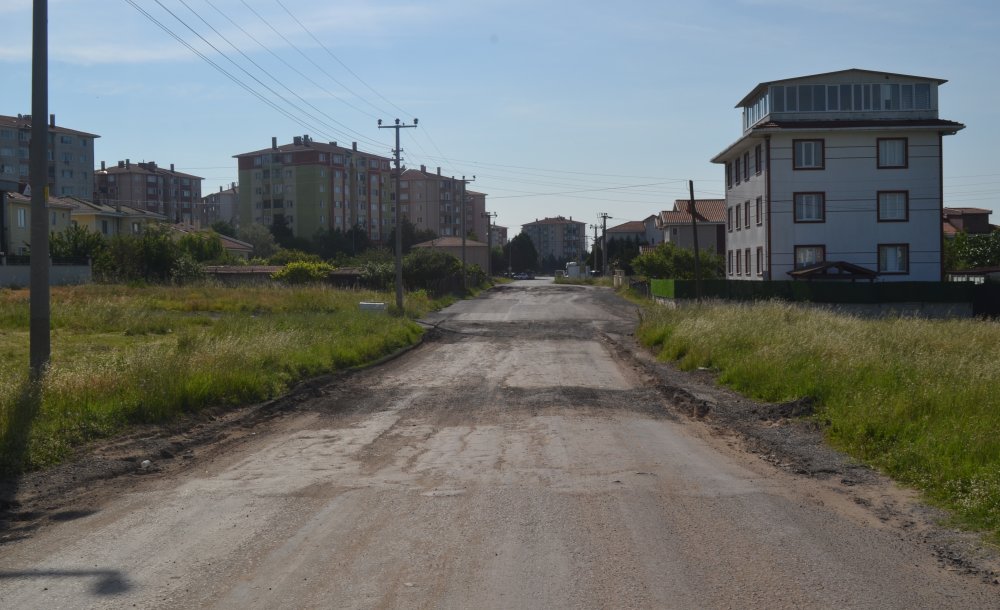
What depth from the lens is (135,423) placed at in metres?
11.9

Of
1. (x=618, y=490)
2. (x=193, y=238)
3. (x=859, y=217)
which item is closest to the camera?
(x=618, y=490)

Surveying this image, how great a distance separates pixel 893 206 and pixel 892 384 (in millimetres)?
41226

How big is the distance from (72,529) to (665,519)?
4.85m

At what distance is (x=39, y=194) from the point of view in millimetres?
12555

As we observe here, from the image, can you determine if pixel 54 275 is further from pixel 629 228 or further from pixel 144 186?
pixel 629 228

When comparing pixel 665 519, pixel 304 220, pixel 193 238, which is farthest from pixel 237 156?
pixel 665 519

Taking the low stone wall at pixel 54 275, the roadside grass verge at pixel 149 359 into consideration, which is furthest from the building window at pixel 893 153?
the low stone wall at pixel 54 275

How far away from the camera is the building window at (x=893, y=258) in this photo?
164 feet

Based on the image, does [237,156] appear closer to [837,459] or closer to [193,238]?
[193,238]

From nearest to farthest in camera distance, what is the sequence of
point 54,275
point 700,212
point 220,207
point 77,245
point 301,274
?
point 54,275 < point 301,274 < point 77,245 < point 700,212 < point 220,207

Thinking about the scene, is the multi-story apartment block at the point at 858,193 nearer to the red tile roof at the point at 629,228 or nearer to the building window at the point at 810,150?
the building window at the point at 810,150

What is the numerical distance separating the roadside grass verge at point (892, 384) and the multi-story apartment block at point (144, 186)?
136 meters

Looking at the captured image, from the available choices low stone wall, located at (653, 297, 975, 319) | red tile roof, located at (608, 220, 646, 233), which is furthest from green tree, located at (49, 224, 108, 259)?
red tile roof, located at (608, 220, 646, 233)

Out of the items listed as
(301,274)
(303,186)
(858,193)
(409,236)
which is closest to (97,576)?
(858,193)
